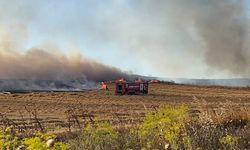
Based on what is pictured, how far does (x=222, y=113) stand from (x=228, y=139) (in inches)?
216

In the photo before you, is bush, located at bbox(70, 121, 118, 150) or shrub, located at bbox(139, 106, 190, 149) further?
shrub, located at bbox(139, 106, 190, 149)

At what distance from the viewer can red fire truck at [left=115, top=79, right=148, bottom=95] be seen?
132 ft

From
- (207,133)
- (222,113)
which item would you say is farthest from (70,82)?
(207,133)

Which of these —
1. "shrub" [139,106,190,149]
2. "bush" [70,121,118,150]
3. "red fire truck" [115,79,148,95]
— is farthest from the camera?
"red fire truck" [115,79,148,95]

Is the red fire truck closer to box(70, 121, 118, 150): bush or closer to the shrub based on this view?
the shrub

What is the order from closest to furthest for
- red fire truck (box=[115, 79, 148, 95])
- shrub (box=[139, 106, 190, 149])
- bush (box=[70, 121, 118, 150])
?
bush (box=[70, 121, 118, 150]) < shrub (box=[139, 106, 190, 149]) < red fire truck (box=[115, 79, 148, 95])

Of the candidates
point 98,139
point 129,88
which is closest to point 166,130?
point 98,139

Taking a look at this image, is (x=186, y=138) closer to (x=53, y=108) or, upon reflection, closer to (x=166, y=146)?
(x=166, y=146)

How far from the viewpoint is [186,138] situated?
31.3 ft

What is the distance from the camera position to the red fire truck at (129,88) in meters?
40.4

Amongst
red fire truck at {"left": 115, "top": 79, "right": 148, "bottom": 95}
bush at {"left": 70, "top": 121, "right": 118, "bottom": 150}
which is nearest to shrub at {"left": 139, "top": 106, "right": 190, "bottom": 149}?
bush at {"left": 70, "top": 121, "right": 118, "bottom": 150}

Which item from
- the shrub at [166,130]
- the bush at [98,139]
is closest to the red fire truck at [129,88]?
the shrub at [166,130]

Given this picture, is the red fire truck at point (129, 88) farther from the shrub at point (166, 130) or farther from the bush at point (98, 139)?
the bush at point (98, 139)

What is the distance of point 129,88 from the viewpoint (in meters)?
41.1
